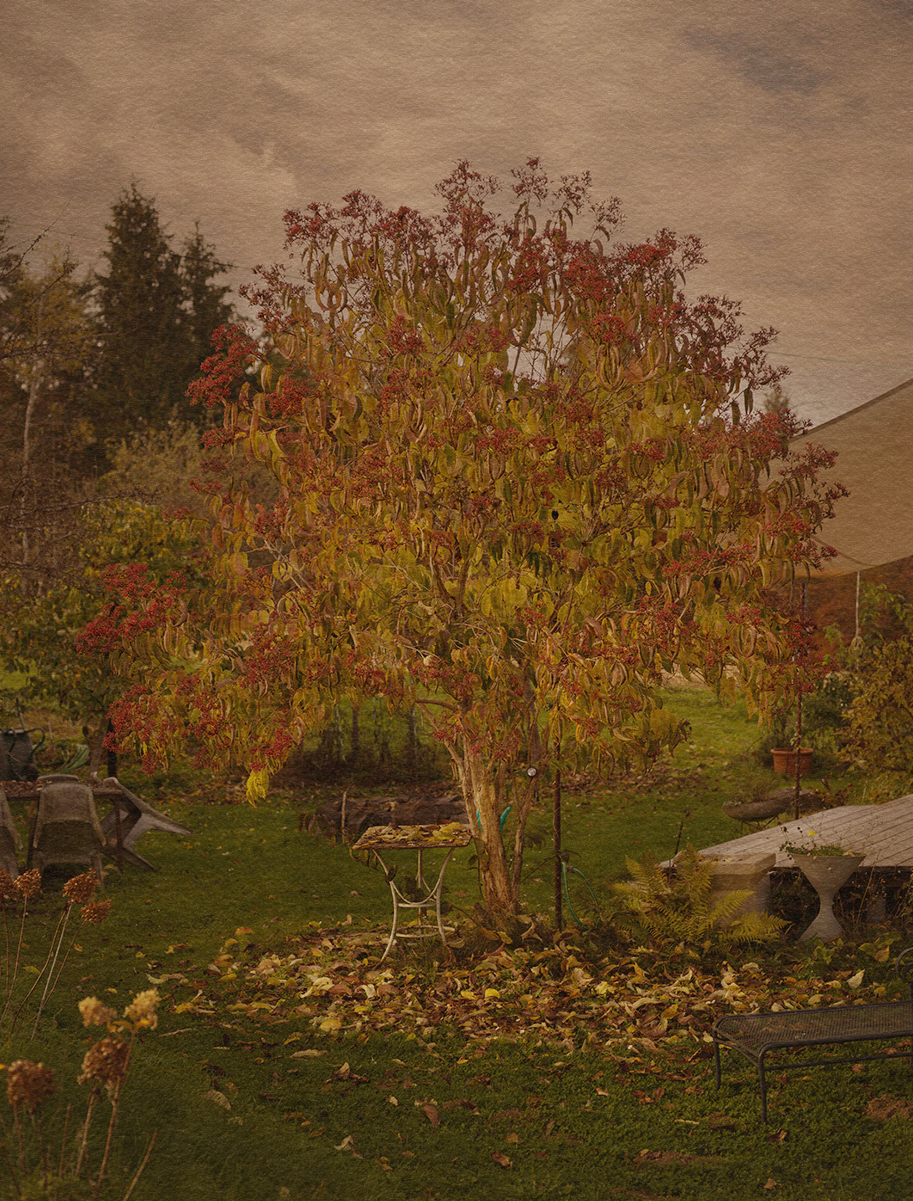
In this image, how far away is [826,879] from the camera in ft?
18.9

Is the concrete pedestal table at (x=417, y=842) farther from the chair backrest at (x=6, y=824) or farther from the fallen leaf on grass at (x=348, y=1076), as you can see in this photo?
the chair backrest at (x=6, y=824)

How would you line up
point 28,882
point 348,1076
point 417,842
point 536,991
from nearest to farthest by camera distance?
1. point 28,882
2. point 348,1076
3. point 536,991
4. point 417,842

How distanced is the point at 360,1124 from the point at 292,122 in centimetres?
1140

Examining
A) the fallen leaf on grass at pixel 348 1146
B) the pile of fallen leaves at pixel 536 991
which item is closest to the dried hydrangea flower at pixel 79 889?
the fallen leaf on grass at pixel 348 1146

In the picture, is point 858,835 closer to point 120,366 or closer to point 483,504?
point 483,504

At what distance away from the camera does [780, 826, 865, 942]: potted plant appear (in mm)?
5719

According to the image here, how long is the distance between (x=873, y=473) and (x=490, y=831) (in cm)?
380

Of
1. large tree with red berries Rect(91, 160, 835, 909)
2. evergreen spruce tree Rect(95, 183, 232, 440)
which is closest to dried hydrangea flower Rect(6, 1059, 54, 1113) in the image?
large tree with red berries Rect(91, 160, 835, 909)

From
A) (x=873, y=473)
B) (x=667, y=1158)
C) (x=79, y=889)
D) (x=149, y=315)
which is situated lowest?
(x=667, y=1158)

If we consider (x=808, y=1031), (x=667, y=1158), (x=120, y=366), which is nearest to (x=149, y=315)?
(x=120, y=366)

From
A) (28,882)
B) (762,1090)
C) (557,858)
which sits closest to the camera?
(28,882)

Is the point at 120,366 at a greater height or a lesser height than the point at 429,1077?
greater

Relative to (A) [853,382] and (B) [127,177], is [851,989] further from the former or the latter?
(B) [127,177]

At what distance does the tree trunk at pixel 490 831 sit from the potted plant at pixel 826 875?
152cm
